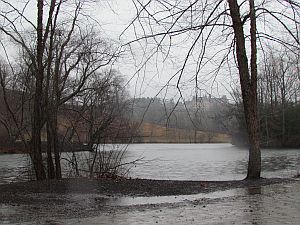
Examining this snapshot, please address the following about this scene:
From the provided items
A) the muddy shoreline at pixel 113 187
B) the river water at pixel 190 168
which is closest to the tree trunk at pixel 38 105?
the muddy shoreline at pixel 113 187

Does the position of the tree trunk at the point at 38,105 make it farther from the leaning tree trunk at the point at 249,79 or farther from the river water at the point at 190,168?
the leaning tree trunk at the point at 249,79

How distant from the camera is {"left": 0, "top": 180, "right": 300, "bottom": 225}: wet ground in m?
7.48

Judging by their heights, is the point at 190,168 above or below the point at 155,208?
below

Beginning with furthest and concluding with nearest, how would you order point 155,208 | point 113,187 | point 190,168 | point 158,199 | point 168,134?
1. point 168,134
2. point 190,168
3. point 113,187
4. point 158,199
5. point 155,208

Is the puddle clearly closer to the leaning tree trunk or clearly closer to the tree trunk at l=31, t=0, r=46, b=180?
the leaning tree trunk

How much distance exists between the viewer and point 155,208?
8930 mm

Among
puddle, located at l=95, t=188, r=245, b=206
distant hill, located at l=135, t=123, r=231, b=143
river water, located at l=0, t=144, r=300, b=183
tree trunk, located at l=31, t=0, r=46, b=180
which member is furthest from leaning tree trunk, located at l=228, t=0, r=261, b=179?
river water, located at l=0, t=144, r=300, b=183

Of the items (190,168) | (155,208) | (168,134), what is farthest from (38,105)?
(168,134)

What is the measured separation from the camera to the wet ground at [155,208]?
24.5 ft

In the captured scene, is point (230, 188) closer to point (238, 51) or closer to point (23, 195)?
point (238, 51)

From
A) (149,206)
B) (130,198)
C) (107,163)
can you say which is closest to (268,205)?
(149,206)

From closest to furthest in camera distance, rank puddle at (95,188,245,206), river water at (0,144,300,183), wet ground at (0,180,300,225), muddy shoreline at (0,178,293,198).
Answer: wet ground at (0,180,300,225) → puddle at (95,188,245,206) → muddy shoreline at (0,178,293,198) → river water at (0,144,300,183)

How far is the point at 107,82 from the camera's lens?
20.9m

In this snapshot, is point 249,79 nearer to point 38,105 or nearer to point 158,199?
point 158,199
